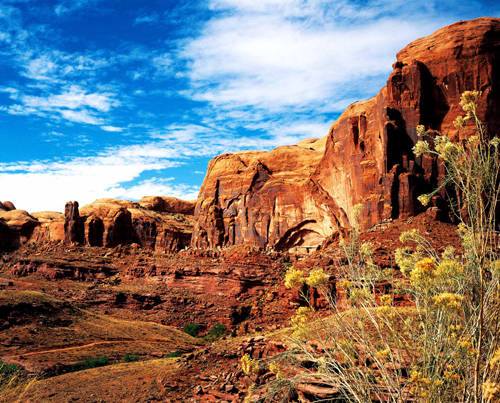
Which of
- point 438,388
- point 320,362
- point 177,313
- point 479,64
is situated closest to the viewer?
point 438,388

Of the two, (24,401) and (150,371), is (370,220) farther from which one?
(24,401)

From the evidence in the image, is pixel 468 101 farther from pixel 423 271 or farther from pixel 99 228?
pixel 99 228

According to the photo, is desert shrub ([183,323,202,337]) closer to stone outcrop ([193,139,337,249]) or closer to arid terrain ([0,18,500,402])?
arid terrain ([0,18,500,402])

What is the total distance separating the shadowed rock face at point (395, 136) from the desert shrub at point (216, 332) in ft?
50.8

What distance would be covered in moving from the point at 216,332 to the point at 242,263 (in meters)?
9.75

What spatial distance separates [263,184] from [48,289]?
30919 mm

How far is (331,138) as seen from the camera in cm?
5188

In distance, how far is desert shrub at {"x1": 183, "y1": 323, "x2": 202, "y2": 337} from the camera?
44.1 m

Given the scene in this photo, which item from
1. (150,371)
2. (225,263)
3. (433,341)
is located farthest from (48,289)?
(433,341)

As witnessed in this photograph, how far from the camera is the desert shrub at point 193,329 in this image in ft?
145

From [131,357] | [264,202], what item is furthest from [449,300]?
[264,202]

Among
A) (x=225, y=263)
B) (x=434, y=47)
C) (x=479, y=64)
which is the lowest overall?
(x=225, y=263)

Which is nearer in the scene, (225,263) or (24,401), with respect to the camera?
(24,401)

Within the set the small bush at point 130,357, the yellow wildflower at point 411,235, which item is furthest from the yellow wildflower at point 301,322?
the small bush at point 130,357
